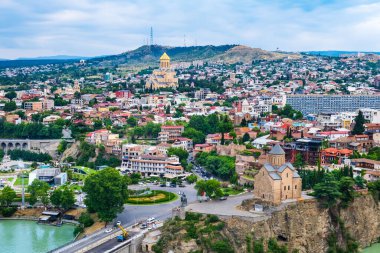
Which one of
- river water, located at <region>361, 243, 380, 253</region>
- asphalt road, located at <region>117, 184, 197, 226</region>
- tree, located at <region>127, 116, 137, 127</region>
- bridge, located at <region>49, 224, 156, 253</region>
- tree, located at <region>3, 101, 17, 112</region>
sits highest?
tree, located at <region>3, 101, 17, 112</region>

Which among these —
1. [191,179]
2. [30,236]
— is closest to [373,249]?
[191,179]

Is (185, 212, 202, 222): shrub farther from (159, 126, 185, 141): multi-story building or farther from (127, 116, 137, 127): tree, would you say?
(127, 116, 137, 127): tree

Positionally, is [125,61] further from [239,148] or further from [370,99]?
[239,148]

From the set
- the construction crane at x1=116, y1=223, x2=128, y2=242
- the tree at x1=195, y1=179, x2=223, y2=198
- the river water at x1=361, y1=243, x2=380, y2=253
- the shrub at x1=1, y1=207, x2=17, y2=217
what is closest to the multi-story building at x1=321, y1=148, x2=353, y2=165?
the river water at x1=361, y1=243, x2=380, y2=253

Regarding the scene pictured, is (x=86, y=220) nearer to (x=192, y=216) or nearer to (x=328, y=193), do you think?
(x=192, y=216)

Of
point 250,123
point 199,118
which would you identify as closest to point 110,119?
point 199,118

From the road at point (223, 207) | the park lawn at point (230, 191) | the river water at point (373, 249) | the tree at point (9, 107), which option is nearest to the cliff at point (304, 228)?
the river water at point (373, 249)
